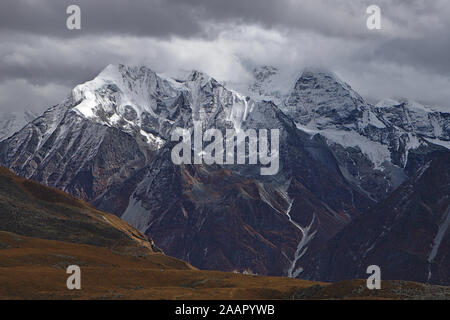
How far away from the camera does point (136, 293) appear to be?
185 metres

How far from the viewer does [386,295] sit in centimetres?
17750
